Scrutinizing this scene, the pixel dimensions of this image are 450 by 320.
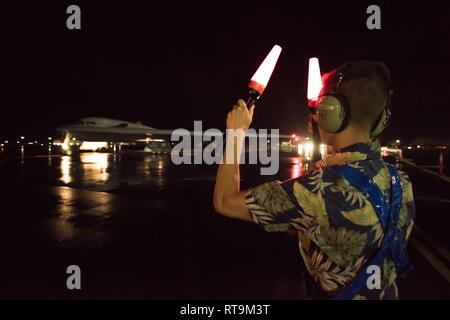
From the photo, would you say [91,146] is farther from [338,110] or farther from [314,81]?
[338,110]

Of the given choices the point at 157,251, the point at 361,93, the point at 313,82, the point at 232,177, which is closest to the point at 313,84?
the point at 313,82

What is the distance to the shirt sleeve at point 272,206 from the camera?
67.5 inches

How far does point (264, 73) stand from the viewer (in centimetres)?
173

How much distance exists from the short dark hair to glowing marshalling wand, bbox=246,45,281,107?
13.4 inches

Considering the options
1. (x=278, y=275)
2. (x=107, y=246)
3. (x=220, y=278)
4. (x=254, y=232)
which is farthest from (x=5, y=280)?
(x=254, y=232)

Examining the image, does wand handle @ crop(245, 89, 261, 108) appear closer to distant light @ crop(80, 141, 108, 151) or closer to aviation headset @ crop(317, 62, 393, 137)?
aviation headset @ crop(317, 62, 393, 137)

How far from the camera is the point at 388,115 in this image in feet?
6.72

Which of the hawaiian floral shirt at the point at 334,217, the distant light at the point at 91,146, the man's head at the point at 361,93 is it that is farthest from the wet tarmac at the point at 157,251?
the distant light at the point at 91,146

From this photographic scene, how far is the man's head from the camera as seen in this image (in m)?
1.81

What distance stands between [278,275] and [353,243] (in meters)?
4.24

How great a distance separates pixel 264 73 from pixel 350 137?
505 millimetres

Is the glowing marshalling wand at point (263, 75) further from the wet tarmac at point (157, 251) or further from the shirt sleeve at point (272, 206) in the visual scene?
the wet tarmac at point (157, 251)

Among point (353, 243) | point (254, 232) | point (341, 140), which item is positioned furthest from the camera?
point (254, 232)
